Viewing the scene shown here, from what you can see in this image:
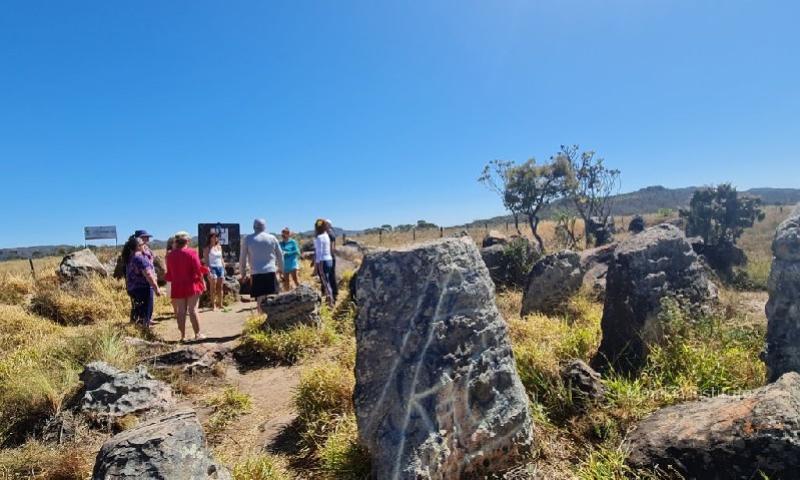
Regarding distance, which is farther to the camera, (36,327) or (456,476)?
(36,327)

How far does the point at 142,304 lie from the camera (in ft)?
28.1

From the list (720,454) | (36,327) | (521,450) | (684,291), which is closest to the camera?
(720,454)

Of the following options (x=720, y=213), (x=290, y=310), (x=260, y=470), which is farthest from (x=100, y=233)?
(x=720, y=213)

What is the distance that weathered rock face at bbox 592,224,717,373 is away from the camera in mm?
5242

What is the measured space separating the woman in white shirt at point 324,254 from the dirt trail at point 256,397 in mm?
1902

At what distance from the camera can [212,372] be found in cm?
655

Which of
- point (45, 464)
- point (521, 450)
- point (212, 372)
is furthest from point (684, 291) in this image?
point (45, 464)

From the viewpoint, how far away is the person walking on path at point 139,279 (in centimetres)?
813

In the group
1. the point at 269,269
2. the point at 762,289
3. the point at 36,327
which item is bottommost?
the point at 762,289

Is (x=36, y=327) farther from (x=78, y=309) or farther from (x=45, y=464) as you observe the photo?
(x=45, y=464)

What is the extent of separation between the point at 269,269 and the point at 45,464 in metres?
4.96

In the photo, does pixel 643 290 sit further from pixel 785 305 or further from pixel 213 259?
pixel 213 259

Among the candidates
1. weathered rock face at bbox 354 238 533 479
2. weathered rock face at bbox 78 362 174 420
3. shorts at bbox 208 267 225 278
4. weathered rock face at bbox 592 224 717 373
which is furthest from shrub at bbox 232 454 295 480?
shorts at bbox 208 267 225 278

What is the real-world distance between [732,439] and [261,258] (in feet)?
24.0
